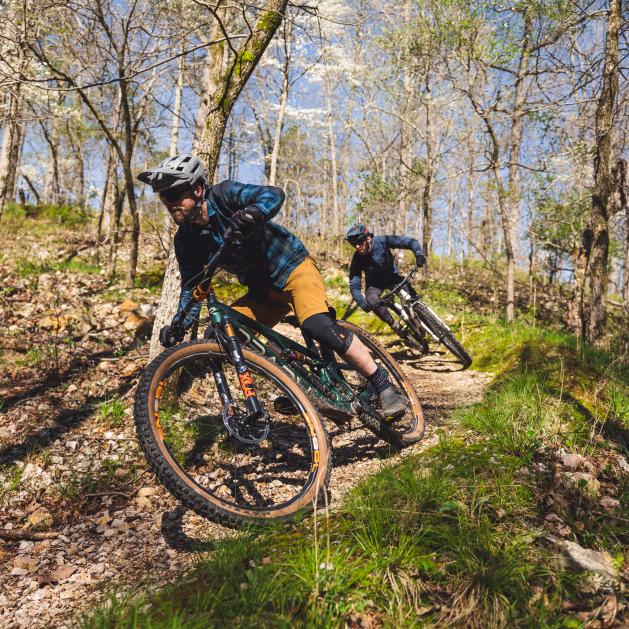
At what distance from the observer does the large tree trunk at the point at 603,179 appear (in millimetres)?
6980

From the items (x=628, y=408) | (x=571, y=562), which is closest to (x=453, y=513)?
(x=571, y=562)

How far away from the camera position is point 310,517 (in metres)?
2.64

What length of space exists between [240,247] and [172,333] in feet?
2.57

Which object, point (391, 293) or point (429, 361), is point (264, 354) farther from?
point (429, 361)

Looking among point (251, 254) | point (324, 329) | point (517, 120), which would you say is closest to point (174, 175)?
point (251, 254)

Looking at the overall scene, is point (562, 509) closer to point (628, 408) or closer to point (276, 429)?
point (628, 408)

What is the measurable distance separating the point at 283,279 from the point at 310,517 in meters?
1.72

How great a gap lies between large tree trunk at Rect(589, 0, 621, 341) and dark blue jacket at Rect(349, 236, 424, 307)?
3.14 meters

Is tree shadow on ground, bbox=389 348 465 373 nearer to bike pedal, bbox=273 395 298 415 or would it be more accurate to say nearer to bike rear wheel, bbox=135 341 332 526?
bike rear wheel, bbox=135 341 332 526

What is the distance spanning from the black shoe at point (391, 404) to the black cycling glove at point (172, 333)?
1848 mm

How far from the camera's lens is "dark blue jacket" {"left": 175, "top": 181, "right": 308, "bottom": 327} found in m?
3.11

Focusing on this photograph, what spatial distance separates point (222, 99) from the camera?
4.67 m

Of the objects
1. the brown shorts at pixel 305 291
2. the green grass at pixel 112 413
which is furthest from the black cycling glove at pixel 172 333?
the green grass at pixel 112 413

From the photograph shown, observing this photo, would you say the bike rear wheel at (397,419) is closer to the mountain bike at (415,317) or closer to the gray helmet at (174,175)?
the gray helmet at (174,175)
